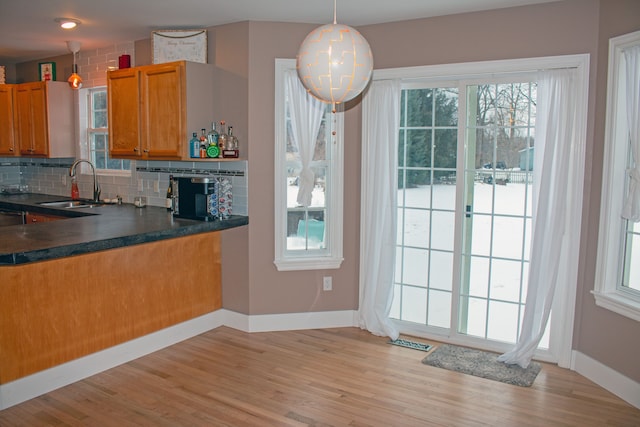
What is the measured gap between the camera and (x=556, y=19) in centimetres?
379

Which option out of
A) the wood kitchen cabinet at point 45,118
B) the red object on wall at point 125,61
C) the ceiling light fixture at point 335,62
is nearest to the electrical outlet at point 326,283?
the ceiling light fixture at point 335,62

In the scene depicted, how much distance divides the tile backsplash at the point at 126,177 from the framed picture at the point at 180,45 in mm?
931

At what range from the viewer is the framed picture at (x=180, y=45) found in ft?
15.5

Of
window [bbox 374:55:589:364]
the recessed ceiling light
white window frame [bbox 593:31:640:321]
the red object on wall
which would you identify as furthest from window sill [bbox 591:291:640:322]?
the recessed ceiling light

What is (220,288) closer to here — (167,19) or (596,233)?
(167,19)

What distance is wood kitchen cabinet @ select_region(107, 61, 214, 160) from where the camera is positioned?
454cm

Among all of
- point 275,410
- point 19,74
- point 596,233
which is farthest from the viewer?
point 19,74

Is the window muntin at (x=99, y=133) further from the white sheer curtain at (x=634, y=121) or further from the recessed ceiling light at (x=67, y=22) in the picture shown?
the white sheer curtain at (x=634, y=121)

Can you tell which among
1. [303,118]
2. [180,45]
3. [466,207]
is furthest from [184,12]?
[466,207]

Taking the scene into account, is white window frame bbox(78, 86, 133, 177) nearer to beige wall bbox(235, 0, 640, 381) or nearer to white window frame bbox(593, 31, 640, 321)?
beige wall bbox(235, 0, 640, 381)

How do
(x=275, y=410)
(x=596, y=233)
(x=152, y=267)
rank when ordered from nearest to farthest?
(x=275, y=410), (x=596, y=233), (x=152, y=267)

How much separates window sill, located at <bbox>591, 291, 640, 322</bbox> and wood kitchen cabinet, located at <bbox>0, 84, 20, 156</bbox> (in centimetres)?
605

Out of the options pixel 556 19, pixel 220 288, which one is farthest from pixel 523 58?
pixel 220 288

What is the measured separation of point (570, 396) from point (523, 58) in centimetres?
233
